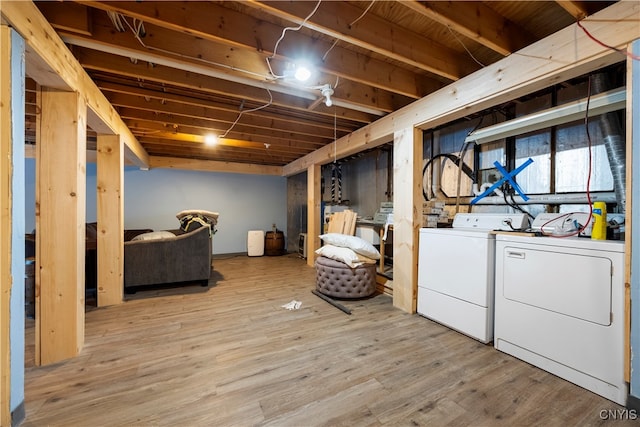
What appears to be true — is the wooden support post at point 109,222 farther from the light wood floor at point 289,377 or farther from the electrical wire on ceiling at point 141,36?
the electrical wire on ceiling at point 141,36

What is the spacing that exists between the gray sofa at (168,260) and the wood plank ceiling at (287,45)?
162 cm

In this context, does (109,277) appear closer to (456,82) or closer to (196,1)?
(196,1)

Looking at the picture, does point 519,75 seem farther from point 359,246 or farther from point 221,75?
point 221,75

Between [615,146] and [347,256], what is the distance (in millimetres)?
2403

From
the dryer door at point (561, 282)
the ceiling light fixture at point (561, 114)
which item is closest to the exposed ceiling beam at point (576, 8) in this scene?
the ceiling light fixture at point (561, 114)

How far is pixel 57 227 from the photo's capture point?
1.80 metres

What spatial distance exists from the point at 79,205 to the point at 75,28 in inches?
46.5

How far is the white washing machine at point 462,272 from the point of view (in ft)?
6.81

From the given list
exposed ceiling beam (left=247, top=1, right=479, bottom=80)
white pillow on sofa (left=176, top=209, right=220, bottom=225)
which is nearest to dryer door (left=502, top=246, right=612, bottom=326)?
exposed ceiling beam (left=247, top=1, right=479, bottom=80)

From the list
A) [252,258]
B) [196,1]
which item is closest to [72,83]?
[196,1]

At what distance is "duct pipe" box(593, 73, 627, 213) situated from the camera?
70.7 inches

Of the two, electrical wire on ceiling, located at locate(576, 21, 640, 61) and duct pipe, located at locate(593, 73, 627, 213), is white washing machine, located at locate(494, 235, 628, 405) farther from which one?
electrical wire on ceiling, located at locate(576, 21, 640, 61)

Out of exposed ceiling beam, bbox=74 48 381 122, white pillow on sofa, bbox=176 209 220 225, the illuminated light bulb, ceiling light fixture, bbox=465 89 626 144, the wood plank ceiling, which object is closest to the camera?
the wood plank ceiling

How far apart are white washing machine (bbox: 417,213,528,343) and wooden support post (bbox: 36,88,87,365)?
294 cm
